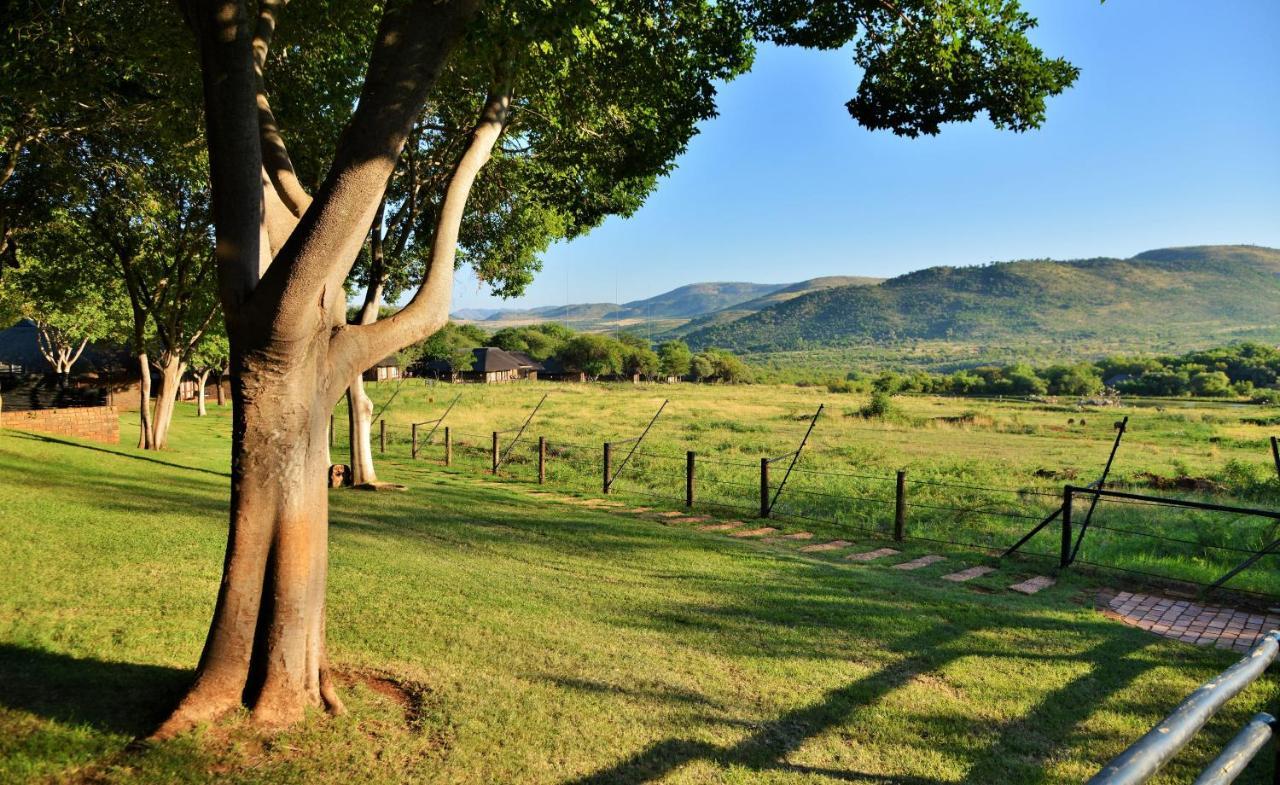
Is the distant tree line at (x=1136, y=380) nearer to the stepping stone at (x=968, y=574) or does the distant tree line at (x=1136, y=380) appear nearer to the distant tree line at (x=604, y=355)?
the distant tree line at (x=604, y=355)

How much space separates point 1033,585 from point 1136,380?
8543cm

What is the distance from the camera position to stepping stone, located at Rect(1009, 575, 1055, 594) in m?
8.77

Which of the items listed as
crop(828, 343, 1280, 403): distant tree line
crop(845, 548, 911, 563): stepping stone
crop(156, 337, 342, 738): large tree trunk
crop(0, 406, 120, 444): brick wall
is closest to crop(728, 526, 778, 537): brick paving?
crop(845, 548, 911, 563): stepping stone

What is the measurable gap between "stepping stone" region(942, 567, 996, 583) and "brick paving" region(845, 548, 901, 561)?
1161mm

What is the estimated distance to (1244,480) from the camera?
65.2 ft

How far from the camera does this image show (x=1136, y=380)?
78.8 meters

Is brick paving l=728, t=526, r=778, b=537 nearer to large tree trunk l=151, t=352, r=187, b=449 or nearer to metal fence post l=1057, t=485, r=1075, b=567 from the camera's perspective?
metal fence post l=1057, t=485, r=1075, b=567

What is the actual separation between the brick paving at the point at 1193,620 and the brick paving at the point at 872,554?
9.42 ft

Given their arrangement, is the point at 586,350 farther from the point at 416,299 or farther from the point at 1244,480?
the point at 416,299

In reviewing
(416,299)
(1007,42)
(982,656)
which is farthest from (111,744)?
(1007,42)

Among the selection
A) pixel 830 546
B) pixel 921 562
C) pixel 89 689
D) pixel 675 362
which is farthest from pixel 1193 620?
pixel 675 362

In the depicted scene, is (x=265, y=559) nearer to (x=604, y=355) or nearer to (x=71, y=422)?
(x=71, y=422)

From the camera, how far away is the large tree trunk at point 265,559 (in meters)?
4.07

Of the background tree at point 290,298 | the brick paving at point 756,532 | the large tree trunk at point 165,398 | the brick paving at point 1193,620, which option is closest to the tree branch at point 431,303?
the background tree at point 290,298
